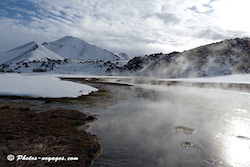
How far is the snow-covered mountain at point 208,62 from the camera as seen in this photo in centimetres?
9338

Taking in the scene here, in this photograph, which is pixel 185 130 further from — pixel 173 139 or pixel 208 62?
pixel 208 62

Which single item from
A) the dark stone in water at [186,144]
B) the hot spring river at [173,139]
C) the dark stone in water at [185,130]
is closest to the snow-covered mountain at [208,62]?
the hot spring river at [173,139]

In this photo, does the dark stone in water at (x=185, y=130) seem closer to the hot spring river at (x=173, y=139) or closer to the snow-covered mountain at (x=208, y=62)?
the hot spring river at (x=173, y=139)

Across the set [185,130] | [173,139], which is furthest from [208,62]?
[173,139]

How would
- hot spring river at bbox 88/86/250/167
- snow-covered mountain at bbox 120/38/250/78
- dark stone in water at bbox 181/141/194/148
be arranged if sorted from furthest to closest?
snow-covered mountain at bbox 120/38/250/78
dark stone in water at bbox 181/141/194/148
hot spring river at bbox 88/86/250/167

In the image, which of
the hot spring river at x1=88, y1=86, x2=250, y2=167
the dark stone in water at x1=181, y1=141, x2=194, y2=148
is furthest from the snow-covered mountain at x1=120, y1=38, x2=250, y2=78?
the dark stone in water at x1=181, y1=141, x2=194, y2=148

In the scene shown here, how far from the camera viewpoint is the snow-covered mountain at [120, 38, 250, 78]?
93.4m

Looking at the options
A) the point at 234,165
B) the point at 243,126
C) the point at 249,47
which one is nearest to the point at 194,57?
the point at 249,47

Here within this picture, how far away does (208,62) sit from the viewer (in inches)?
4099

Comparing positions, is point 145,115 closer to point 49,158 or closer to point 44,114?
point 44,114

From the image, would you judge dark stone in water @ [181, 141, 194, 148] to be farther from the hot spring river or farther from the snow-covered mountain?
the snow-covered mountain

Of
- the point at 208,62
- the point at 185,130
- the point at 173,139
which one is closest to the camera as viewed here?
the point at 173,139

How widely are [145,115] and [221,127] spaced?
23.6ft

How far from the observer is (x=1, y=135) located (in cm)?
1113
